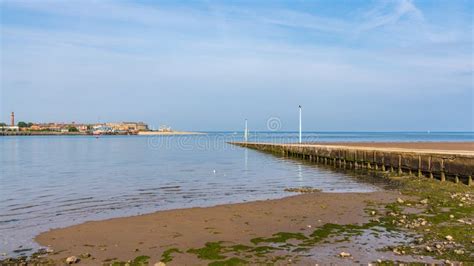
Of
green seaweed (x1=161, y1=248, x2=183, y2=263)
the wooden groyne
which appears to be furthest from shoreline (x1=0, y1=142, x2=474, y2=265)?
the wooden groyne

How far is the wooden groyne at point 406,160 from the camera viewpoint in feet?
72.9

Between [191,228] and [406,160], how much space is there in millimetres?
18921

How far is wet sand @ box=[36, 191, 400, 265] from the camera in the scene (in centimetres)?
1030

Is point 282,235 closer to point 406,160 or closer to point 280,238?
point 280,238

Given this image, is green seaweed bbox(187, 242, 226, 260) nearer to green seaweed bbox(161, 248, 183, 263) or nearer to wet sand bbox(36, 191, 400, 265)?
wet sand bbox(36, 191, 400, 265)

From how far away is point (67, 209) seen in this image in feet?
54.9

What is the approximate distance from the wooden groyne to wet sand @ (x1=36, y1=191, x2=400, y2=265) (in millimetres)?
6721

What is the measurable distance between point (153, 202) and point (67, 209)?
3344mm

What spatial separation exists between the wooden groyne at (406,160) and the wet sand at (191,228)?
265 inches

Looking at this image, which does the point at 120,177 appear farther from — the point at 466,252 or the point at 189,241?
the point at 466,252

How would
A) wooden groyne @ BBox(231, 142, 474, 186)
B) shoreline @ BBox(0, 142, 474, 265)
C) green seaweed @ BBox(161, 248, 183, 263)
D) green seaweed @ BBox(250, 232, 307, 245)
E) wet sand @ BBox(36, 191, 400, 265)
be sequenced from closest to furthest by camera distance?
green seaweed @ BBox(161, 248, 183, 263) < shoreline @ BBox(0, 142, 474, 265) < wet sand @ BBox(36, 191, 400, 265) < green seaweed @ BBox(250, 232, 307, 245) < wooden groyne @ BBox(231, 142, 474, 186)

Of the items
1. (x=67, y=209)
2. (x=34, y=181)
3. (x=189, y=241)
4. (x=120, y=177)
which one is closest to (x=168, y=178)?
(x=120, y=177)

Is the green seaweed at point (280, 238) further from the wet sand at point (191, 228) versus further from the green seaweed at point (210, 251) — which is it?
the green seaweed at point (210, 251)

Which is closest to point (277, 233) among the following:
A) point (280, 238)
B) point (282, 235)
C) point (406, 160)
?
point (282, 235)
